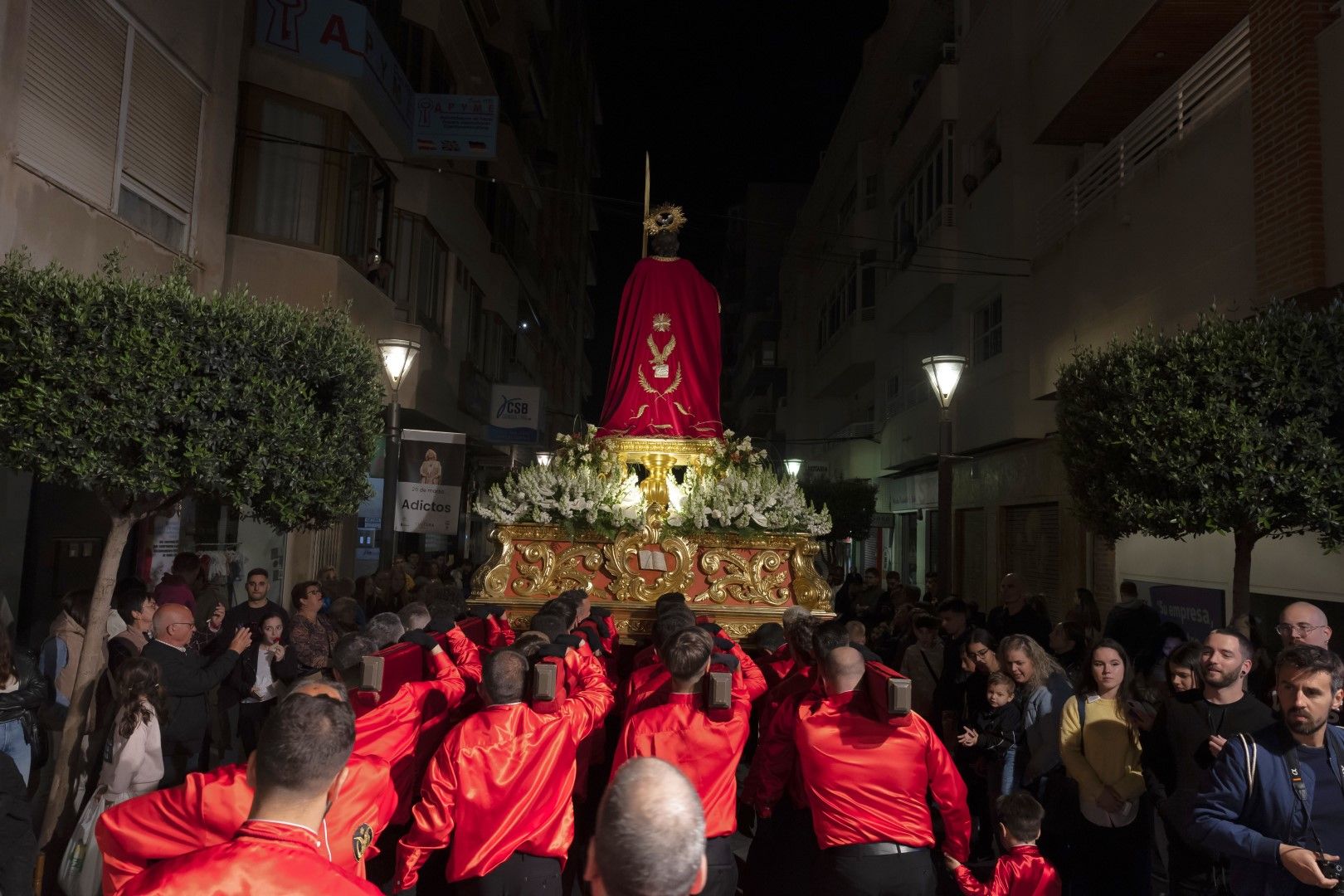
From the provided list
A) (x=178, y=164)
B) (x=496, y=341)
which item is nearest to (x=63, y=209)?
(x=178, y=164)

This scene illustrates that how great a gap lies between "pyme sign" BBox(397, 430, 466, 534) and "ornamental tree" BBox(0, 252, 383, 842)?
13.5ft

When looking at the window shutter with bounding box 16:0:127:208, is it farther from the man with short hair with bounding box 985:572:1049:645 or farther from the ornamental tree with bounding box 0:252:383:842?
the man with short hair with bounding box 985:572:1049:645

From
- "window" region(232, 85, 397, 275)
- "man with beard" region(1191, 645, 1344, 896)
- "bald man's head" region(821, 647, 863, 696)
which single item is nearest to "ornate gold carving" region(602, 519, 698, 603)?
"bald man's head" region(821, 647, 863, 696)

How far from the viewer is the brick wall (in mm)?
8914

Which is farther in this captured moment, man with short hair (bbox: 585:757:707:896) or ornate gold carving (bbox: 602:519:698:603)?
ornate gold carving (bbox: 602:519:698:603)

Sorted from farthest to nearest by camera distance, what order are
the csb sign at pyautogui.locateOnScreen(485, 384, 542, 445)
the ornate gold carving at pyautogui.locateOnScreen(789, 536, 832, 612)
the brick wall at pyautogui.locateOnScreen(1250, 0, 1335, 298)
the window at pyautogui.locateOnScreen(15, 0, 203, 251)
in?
1. the csb sign at pyautogui.locateOnScreen(485, 384, 542, 445)
2. the window at pyautogui.locateOnScreen(15, 0, 203, 251)
3. the brick wall at pyautogui.locateOnScreen(1250, 0, 1335, 298)
4. the ornate gold carving at pyautogui.locateOnScreen(789, 536, 832, 612)

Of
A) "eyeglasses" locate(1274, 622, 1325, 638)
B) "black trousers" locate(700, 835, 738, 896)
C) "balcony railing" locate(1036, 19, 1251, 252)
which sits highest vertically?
"balcony railing" locate(1036, 19, 1251, 252)

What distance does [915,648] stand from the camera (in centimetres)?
848

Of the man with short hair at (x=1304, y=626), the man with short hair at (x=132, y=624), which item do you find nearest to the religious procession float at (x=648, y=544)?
the man with short hair at (x=132, y=624)

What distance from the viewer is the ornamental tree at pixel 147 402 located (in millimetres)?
6344

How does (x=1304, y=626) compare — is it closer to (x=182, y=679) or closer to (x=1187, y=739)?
(x=1187, y=739)

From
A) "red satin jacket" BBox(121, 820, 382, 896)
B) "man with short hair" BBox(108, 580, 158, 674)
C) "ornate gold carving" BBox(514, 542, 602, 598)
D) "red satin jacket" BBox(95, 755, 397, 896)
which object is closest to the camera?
"red satin jacket" BBox(121, 820, 382, 896)

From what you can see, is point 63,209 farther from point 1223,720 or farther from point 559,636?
point 1223,720

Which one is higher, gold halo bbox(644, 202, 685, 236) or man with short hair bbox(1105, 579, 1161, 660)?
gold halo bbox(644, 202, 685, 236)
